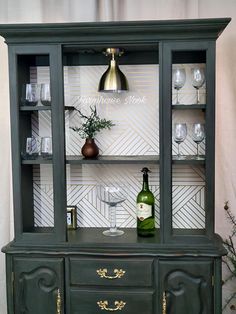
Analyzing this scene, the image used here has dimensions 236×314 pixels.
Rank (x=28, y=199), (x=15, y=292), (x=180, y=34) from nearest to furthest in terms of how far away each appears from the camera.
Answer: (x=180, y=34) → (x=15, y=292) → (x=28, y=199)

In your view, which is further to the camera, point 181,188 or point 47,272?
point 181,188

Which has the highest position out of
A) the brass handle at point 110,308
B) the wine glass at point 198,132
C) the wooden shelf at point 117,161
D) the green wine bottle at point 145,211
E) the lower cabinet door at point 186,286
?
the wine glass at point 198,132

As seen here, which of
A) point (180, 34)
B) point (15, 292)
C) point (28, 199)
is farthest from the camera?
point (28, 199)

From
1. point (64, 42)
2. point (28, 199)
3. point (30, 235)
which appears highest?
point (64, 42)

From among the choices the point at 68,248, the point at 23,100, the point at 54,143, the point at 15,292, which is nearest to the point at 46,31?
the point at 23,100

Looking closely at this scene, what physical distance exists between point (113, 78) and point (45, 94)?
412 mm

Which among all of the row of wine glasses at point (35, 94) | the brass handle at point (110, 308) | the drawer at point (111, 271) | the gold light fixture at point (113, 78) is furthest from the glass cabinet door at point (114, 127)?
the brass handle at point (110, 308)

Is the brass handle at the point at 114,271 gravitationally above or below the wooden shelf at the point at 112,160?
below

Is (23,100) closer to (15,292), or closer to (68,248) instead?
(68,248)

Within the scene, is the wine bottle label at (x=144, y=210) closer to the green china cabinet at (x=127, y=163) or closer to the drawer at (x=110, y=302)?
the green china cabinet at (x=127, y=163)

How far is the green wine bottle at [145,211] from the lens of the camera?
2514mm

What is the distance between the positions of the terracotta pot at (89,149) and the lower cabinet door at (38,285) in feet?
2.07

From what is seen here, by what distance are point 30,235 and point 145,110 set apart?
3.40 feet

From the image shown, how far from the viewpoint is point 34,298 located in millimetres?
2373
